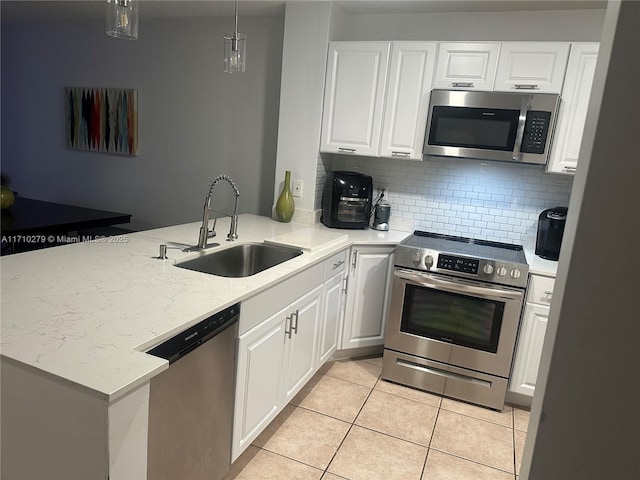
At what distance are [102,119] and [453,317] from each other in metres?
3.58

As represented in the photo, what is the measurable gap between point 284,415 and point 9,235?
198 centimetres

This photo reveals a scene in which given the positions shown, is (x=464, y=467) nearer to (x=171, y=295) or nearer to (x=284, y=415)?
(x=284, y=415)

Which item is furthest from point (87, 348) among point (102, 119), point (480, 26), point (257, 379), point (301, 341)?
point (102, 119)

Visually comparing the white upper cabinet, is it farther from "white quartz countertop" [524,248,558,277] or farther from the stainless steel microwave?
"white quartz countertop" [524,248,558,277]

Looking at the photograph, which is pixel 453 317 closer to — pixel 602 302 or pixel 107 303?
pixel 107 303

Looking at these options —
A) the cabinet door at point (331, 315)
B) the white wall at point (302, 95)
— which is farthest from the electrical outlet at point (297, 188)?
the cabinet door at point (331, 315)

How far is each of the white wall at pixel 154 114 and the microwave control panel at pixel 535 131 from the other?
6.10ft

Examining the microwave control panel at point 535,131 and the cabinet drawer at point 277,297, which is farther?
the microwave control panel at point 535,131

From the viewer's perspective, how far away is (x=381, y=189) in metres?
3.53

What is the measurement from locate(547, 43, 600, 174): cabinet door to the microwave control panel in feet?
0.31

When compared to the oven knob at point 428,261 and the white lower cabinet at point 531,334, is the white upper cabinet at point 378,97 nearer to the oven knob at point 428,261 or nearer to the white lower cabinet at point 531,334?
the oven knob at point 428,261

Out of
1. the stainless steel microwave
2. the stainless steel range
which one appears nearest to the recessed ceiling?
the stainless steel microwave

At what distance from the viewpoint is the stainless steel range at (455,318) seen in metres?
2.71

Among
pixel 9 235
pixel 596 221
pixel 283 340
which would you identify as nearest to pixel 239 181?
pixel 9 235
